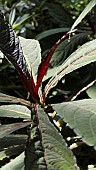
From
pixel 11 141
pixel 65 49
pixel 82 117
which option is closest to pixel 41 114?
pixel 82 117

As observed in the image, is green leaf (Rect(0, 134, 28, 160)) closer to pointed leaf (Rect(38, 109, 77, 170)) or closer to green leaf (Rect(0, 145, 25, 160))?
green leaf (Rect(0, 145, 25, 160))

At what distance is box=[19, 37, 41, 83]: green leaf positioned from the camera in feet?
4.37

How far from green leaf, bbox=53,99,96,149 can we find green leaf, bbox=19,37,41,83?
0.27m

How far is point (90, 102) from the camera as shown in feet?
3.59

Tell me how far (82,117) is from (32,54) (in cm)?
46

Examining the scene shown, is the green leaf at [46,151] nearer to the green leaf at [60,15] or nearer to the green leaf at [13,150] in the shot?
the green leaf at [13,150]

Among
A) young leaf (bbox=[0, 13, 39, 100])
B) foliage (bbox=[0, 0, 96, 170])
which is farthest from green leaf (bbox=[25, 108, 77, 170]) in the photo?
young leaf (bbox=[0, 13, 39, 100])

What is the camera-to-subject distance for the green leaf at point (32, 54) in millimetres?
1331

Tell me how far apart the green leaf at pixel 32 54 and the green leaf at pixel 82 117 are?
27 cm

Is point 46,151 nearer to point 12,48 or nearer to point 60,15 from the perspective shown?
point 12,48

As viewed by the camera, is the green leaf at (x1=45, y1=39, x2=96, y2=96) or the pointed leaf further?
the green leaf at (x1=45, y1=39, x2=96, y2=96)

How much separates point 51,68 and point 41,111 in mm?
509

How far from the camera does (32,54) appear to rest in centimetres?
138

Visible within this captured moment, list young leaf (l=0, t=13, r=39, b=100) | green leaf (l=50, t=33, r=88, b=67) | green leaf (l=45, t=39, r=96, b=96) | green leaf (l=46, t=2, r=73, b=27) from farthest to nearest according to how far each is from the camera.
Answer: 1. green leaf (l=46, t=2, r=73, b=27)
2. green leaf (l=50, t=33, r=88, b=67)
3. green leaf (l=45, t=39, r=96, b=96)
4. young leaf (l=0, t=13, r=39, b=100)
